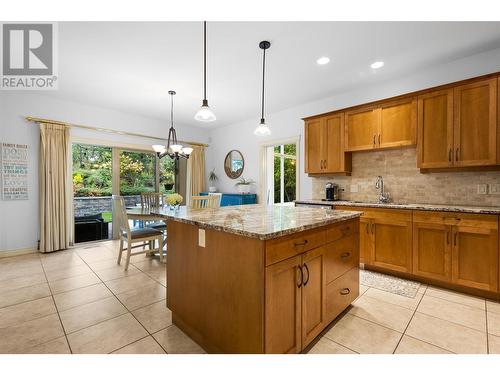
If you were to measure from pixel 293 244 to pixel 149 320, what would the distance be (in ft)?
4.94

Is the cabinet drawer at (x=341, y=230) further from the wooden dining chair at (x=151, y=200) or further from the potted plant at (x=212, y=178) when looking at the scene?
the potted plant at (x=212, y=178)

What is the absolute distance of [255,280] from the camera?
4.09 ft

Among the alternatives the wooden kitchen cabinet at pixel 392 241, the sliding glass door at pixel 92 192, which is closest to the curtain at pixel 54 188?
the sliding glass door at pixel 92 192

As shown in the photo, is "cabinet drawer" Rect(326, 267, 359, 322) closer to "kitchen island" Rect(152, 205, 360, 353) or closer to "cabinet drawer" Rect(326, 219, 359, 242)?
"kitchen island" Rect(152, 205, 360, 353)

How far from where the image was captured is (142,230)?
3.48m

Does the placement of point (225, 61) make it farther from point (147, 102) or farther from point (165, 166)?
point (165, 166)

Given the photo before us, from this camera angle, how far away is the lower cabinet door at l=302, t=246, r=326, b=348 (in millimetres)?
1502

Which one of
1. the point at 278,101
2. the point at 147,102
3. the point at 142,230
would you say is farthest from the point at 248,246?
the point at 147,102

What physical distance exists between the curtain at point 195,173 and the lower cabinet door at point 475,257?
503 centimetres

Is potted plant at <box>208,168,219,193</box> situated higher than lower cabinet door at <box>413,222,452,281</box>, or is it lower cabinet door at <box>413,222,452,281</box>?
potted plant at <box>208,168,219,193</box>

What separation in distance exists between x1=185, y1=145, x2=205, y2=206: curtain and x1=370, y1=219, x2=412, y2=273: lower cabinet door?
168 inches

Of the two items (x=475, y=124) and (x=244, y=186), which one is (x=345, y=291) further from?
(x=244, y=186)

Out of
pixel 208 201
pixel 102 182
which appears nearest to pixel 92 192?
pixel 102 182

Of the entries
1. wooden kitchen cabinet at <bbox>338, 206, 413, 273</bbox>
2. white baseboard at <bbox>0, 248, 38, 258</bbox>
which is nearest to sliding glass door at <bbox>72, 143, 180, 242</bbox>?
white baseboard at <bbox>0, 248, 38, 258</bbox>
